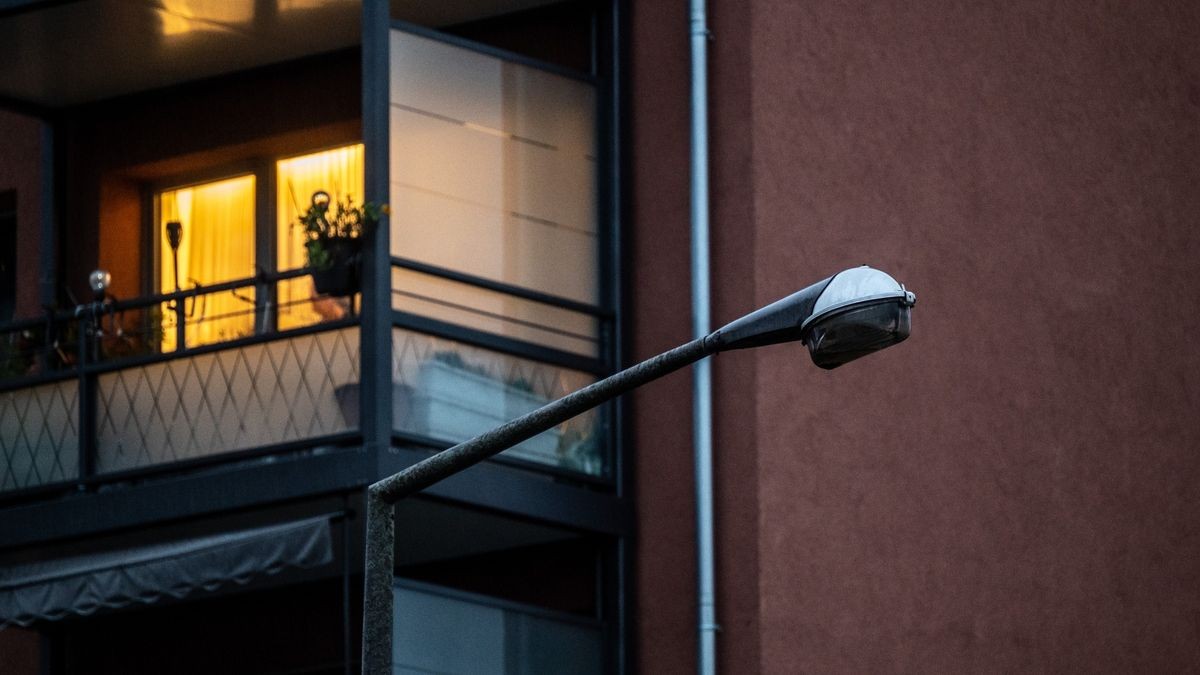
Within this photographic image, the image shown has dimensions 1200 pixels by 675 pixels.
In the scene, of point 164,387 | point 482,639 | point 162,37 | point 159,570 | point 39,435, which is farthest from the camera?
point 162,37

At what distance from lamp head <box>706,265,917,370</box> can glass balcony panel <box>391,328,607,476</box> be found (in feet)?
20.4

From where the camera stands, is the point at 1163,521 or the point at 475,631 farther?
the point at 1163,521

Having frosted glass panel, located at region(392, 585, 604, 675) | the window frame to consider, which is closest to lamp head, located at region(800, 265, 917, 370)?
frosted glass panel, located at region(392, 585, 604, 675)

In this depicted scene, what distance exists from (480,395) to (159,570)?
214 centimetres

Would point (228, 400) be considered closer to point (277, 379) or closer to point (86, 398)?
point (277, 379)

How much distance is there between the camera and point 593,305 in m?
15.1

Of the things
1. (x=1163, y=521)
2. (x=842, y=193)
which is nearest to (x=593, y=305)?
(x=842, y=193)

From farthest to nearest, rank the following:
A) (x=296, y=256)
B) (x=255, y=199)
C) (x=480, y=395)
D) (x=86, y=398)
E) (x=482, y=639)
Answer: (x=255, y=199), (x=296, y=256), (x=86, y=398), (x=480, y=395), (x=482, y=639)

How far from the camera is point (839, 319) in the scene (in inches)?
301

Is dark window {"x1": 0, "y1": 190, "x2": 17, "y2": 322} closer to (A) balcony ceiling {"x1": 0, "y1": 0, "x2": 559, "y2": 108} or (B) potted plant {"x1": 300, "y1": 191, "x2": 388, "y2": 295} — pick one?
(A) balcony ceiling {"x1": 0, "y1": 0, "x2": 559, "y2": 108}

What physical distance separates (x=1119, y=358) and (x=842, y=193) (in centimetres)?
219

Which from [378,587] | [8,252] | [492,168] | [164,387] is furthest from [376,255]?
[378,587]

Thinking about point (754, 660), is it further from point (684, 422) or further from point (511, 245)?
point (511, 245)

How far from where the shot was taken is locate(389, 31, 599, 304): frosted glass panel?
14320 millimetres
